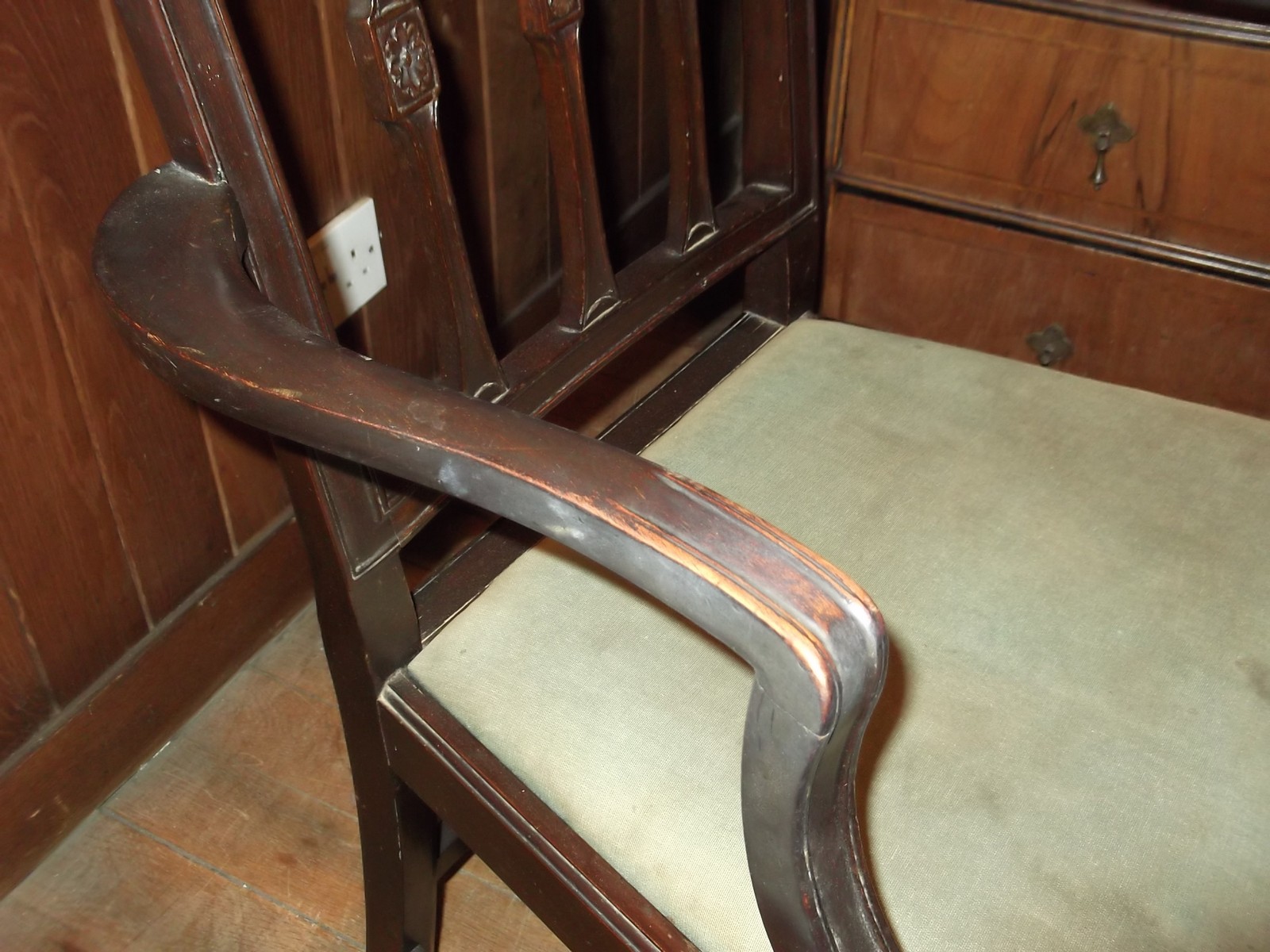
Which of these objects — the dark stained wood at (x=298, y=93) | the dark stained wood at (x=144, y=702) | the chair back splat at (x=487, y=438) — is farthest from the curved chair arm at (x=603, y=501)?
the dark stained wood at (x=144, y=702)

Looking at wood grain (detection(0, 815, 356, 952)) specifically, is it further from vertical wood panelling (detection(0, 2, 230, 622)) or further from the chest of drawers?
the chest of drawers

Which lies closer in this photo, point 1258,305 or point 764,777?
point 764,777

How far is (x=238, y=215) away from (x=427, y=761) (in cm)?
32

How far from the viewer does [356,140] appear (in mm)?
1000

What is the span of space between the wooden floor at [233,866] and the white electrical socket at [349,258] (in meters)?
0.41

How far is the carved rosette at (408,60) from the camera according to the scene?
537 mm

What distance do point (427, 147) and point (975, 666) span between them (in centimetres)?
40

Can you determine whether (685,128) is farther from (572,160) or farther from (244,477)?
(244,477)

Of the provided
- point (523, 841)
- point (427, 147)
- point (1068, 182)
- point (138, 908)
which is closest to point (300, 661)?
point (138, 908)

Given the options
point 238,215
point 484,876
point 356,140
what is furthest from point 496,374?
point 484,876

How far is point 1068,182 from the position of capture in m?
1.07

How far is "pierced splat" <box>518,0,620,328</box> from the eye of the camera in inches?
24.0

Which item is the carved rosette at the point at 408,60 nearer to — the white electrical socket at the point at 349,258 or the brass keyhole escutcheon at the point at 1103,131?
the white electrical socket at the point at 349,258

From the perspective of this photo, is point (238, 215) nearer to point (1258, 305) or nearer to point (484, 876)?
point (484, 876)
